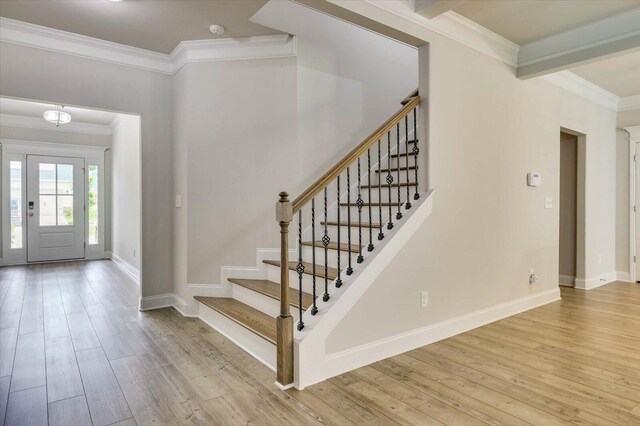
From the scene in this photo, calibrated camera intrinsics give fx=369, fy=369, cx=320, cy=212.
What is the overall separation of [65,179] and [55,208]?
588mm

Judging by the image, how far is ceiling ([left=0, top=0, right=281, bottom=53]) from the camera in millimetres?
2842

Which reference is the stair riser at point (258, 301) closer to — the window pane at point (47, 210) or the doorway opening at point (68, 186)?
the doorway opening at point (68, 186)

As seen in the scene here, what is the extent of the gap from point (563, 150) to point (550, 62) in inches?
87.9

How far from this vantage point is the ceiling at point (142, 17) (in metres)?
2.84

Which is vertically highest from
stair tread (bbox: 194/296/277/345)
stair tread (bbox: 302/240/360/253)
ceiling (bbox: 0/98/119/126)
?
ceiling (bbox: 0/98/119/126)

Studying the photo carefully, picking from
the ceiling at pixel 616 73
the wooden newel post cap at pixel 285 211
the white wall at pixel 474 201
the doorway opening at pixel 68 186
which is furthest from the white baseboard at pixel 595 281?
the doorway opening at pixel 68 186

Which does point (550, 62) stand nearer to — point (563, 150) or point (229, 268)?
point (563, 150)

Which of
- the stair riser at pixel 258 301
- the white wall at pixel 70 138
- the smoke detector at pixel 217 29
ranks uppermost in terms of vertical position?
the smoke detector at pixel 217 29

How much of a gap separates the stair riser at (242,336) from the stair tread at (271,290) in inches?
12.7

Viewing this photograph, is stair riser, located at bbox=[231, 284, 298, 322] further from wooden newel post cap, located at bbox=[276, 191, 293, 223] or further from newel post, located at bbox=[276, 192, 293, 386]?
wooden newel post cap, located at bbox=[276, 191, 293, 223]

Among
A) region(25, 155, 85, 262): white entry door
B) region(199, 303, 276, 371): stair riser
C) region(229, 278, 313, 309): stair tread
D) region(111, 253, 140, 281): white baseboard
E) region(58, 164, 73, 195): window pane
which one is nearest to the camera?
region(199, 303, 276, 371): stair riser

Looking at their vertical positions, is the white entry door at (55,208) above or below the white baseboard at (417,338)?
above

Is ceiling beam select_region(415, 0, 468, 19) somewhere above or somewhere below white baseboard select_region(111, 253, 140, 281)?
above

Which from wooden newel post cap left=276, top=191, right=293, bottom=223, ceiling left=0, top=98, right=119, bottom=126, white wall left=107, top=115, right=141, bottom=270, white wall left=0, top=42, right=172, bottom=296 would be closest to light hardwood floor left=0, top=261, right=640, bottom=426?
white wall left=0, top=42, right=172, bottom=296
